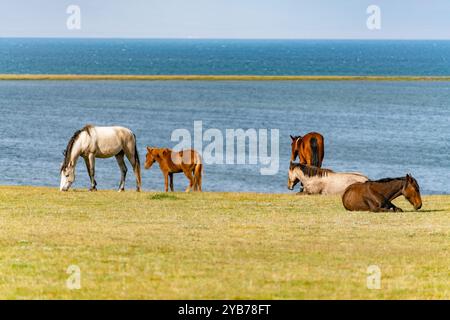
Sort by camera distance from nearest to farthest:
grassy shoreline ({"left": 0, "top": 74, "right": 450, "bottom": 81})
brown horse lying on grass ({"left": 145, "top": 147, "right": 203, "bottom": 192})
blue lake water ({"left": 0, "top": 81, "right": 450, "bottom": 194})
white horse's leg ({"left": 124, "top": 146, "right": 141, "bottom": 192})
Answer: brown horse lying on grass ({"left": 145, "top": 147, "right": 203, "bottom": 192}) → white horse's leg ({"left": 124, "top": 146, "right": 141, "bottom": 192}) → blue lake water ({"left": 0, "top": 81, "right": 450, "bottom": 194}) → grassy shoreline ({"left": 0, "top": 74, "right": 450, "bottom": 81})

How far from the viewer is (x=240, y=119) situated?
90.9 metres

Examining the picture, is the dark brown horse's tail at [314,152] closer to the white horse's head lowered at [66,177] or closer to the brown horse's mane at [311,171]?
the brown horse's mane at [311,171]

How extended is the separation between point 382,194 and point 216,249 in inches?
280

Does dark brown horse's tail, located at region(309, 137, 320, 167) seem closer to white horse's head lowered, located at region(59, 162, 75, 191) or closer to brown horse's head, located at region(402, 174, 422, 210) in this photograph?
white horse's head lowered, located at region(59, 162, 75, 191)

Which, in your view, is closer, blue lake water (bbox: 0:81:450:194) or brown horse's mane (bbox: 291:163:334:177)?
brown horse's mane (bbox: 291:163:334:177)

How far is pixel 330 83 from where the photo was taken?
157750 mm

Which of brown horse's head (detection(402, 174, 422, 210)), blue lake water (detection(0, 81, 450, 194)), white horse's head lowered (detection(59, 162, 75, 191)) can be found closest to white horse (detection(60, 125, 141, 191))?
white horse's head lowered (detection(59, 162, 75, 191))

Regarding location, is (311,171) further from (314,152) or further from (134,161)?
(134,161)

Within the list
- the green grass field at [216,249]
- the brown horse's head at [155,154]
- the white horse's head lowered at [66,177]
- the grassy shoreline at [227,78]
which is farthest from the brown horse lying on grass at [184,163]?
the grassy shoreline at [227,78]

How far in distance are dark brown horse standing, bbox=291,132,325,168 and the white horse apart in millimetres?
5098

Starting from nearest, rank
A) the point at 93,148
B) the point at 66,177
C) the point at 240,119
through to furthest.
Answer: the point at 66,177
the point at 93,148
the point at 240,119

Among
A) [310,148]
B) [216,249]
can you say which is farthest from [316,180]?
[216,249]

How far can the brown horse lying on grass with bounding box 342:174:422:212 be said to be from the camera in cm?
2414

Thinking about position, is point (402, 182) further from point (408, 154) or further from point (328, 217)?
point (408, 154)
